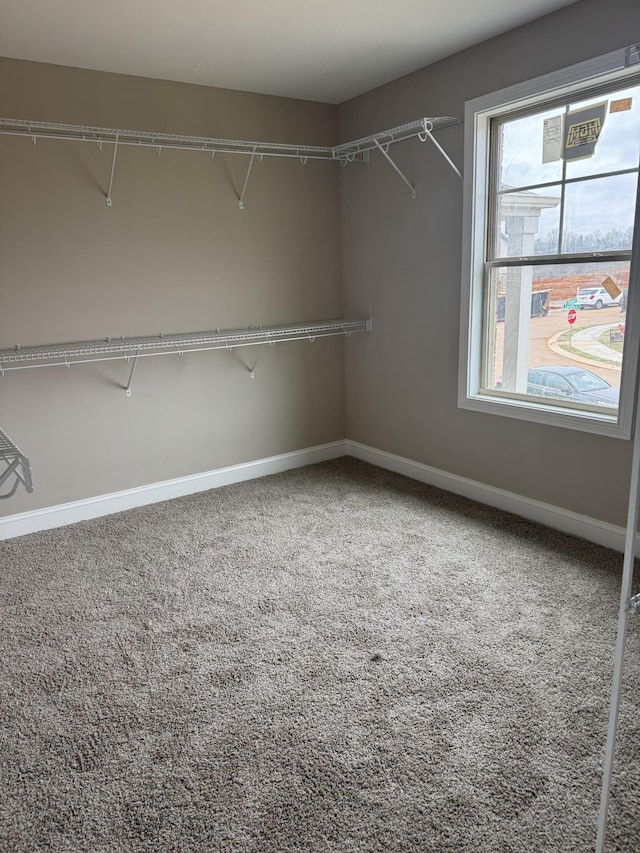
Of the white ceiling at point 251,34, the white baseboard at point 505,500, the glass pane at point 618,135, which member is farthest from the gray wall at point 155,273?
the glass pane at point 618,135

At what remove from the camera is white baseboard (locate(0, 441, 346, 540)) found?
10.6 feet

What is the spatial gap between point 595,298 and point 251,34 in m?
1.96

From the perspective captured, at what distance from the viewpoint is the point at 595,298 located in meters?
2.75

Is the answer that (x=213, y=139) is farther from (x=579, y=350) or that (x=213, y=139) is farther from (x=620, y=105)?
(x=579, y=350)

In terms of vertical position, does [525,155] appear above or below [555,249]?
above

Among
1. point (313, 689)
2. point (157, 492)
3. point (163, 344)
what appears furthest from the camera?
point (157, 492)

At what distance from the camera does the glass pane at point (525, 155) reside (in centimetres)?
283

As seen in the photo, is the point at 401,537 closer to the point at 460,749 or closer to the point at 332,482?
the point at 332,482

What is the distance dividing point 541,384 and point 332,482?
144 cm

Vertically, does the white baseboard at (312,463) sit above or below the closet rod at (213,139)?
below

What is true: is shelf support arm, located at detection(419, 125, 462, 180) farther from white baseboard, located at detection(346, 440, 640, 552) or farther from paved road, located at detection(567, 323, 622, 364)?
white baseboard, located at detection(346, 440, 640, 552)

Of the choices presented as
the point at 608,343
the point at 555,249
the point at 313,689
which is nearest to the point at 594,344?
the point at 608,343

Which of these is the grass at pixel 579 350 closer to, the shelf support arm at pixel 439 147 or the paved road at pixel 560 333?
the paved road at pixel 560 333

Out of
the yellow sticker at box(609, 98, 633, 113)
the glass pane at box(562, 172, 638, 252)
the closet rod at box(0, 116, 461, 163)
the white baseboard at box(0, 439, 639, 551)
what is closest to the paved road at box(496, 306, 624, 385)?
the glass pane at box(562, 172, 638, 252)
